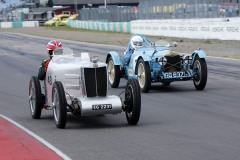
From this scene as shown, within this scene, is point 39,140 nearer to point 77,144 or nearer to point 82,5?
point 77,144

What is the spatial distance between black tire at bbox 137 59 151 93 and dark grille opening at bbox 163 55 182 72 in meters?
0.56

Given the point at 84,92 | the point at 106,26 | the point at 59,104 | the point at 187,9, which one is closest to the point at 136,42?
the point at 84,92

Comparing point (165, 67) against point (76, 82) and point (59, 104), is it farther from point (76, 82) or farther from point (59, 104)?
point (59, 104)

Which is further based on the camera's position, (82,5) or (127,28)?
(82,5)

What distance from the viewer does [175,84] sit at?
51.8ft

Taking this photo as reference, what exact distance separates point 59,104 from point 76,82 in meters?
0.74

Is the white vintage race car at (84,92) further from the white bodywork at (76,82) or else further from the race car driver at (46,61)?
the race car driver at (46,61)

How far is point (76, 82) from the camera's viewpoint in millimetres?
9297

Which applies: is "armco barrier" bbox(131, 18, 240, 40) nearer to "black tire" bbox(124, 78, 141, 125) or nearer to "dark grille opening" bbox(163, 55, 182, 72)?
"dark grille opening" bbox(163, 55, 182, 72)

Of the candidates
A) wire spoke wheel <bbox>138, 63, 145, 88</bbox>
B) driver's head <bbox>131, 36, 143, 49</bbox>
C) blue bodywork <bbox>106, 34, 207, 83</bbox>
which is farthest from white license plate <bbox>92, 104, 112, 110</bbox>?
driver's head <bbox>131, 36, 143, 49</bbox>

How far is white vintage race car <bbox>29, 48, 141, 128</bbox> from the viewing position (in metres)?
8.77

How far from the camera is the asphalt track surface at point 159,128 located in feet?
23.2

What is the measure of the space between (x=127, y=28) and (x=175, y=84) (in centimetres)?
3655

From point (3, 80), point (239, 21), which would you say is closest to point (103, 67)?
point (3, 80)
